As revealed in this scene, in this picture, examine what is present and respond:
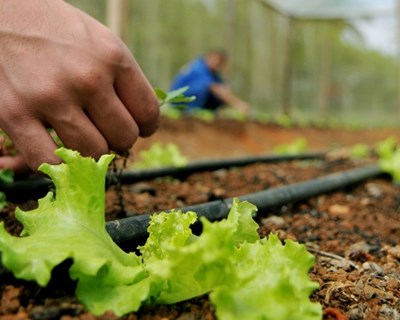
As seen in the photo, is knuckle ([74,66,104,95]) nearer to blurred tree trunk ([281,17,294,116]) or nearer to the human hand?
→ the human hand

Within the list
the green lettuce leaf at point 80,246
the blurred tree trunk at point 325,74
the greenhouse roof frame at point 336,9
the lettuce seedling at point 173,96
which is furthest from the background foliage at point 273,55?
the green lettuce leaf at point 80,246

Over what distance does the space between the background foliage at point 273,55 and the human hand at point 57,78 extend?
24.2ft

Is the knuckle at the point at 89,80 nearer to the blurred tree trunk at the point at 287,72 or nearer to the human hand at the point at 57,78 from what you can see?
the human hand at the point at 57,78

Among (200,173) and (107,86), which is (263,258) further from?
(200,173)

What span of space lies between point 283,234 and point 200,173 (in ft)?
5.61

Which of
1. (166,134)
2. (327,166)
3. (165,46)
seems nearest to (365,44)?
(165,46)

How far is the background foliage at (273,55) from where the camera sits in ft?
36.7

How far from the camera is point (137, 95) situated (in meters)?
1.52

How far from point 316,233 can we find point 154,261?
1.13m

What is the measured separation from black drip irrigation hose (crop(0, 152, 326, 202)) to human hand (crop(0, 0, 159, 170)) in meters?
0.22

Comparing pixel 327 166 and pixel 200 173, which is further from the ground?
pixel 200 173

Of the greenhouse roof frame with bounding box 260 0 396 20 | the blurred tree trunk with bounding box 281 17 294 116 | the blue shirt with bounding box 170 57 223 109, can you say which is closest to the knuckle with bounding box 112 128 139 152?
the blue shirt with bounding box 170 57 223 109

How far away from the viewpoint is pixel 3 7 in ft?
4.40

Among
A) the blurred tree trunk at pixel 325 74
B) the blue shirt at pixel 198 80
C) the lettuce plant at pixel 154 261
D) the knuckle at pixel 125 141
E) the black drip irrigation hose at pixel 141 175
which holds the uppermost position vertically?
the lettuce plant at pixel 154 261
